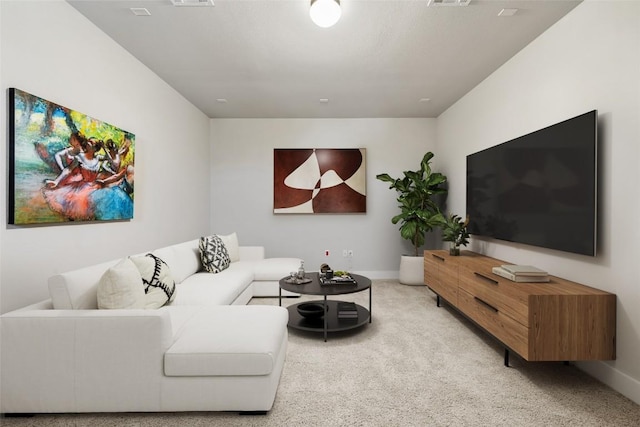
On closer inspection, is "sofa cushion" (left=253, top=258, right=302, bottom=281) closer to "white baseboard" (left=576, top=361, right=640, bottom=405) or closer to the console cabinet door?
the console cabinet door

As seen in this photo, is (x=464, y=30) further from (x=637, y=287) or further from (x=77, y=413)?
(x=77, y=413)

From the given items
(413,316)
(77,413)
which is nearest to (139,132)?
(77,413)

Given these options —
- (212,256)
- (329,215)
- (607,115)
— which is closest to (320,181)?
(329,215)

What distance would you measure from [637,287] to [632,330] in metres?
0.27

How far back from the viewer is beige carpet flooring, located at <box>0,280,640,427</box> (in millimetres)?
1829

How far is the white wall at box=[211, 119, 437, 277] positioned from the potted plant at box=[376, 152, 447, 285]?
474 mm

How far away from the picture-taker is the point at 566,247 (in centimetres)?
246

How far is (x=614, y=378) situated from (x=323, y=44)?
10.6 ft

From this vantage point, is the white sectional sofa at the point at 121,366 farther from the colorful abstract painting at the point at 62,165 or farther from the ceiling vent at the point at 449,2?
the ceiling vent at the point at 449,2

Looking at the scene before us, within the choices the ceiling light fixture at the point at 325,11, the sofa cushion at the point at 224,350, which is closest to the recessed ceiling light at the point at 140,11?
the ceiling light fixture at the point at 325,11

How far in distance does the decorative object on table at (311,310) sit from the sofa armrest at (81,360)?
1.65 m

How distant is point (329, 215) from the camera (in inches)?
221

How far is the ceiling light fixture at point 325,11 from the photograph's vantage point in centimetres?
226

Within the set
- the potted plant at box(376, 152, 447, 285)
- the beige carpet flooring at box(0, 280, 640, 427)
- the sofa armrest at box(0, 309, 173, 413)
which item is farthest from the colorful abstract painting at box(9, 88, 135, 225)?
the potted plant at box(376, 152, 447, 285)
